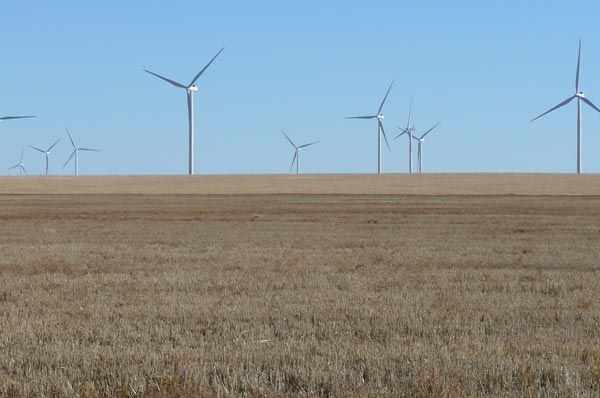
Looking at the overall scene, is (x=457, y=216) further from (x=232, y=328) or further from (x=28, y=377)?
(x=28, y=377)

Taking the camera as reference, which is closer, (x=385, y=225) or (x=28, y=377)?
(x=28, y=377)

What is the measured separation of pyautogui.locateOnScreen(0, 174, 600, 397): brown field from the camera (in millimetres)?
9125

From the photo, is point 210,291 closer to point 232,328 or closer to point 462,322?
point 232,328

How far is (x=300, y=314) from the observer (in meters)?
13.6

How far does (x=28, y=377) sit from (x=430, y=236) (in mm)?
23333

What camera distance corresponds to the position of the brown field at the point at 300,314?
912 centimetres

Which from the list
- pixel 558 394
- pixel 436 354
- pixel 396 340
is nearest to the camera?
pixel 558 394

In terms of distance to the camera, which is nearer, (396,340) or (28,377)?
(28,377)

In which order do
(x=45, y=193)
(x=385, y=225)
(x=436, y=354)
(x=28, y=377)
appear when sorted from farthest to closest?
(x=45, y=193), (x=385, y=225), (x=436, y=354), (x=28, y=377)

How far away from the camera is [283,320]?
13.0m

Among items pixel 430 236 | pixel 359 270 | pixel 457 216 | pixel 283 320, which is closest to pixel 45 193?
pixel 457 216

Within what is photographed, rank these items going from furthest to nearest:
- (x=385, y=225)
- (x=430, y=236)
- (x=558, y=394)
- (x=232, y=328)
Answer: (x=385, y=225), (x=430, y=236), (x=232, y=328), (x=558, y=394)

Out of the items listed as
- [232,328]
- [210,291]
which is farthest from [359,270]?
[232,328]

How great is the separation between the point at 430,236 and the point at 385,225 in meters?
6.90
